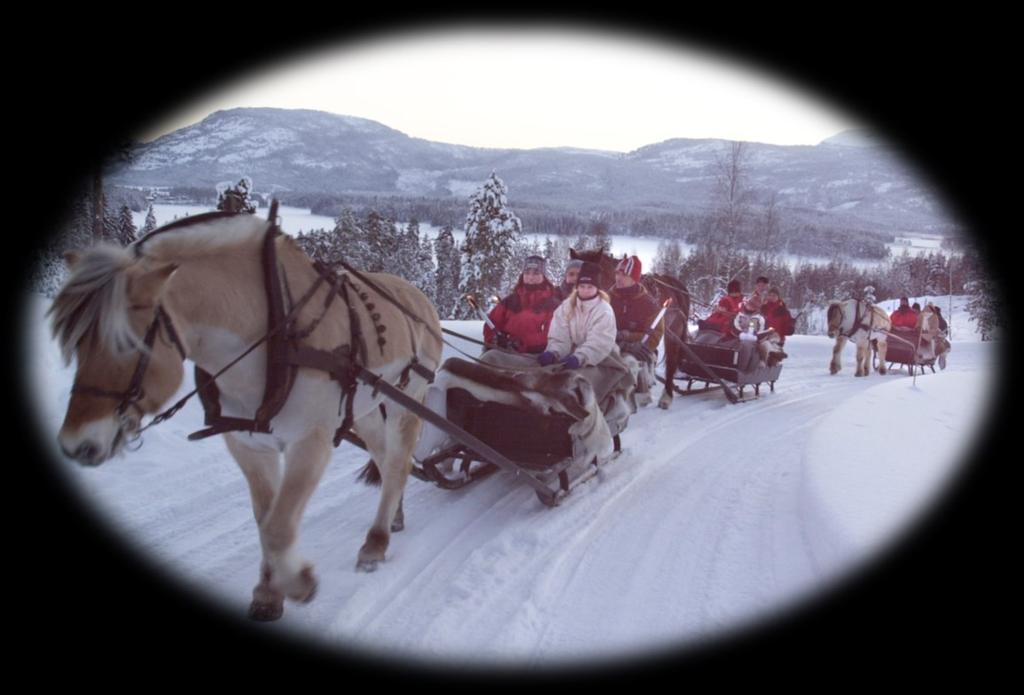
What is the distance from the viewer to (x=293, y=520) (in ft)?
10.2

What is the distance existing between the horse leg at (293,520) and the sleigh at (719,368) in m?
7.87

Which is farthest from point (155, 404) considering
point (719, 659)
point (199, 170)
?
point (199, 170)

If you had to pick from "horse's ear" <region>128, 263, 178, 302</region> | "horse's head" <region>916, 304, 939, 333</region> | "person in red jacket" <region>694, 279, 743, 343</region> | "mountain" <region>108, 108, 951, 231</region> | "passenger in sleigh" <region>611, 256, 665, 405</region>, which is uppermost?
"mountain" <region>108, 108, 951, 231</region>

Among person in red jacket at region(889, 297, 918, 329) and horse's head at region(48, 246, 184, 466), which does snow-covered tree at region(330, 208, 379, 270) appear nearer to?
person in red jacket at region(889, 297, 918, 329)

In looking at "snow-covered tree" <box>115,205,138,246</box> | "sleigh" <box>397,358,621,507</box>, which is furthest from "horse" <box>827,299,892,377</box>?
"snow-covered tree" <box>115,205,138,246</box>

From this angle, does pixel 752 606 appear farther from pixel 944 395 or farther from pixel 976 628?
pixel 944 395

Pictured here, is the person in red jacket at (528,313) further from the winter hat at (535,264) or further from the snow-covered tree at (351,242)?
the snow-covered tree at (351,242)

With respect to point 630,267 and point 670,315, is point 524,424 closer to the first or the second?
point 630,267

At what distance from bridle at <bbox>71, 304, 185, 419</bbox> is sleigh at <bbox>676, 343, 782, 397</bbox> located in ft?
28.2

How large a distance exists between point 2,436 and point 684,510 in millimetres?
5903

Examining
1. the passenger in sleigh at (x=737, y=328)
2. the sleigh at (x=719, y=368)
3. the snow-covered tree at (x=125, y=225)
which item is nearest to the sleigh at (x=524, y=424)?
the sleigh at (x=719, y=368)

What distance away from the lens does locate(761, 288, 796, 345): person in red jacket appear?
12.0 meters

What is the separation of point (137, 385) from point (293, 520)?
1001 millimetres

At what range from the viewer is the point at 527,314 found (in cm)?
698
